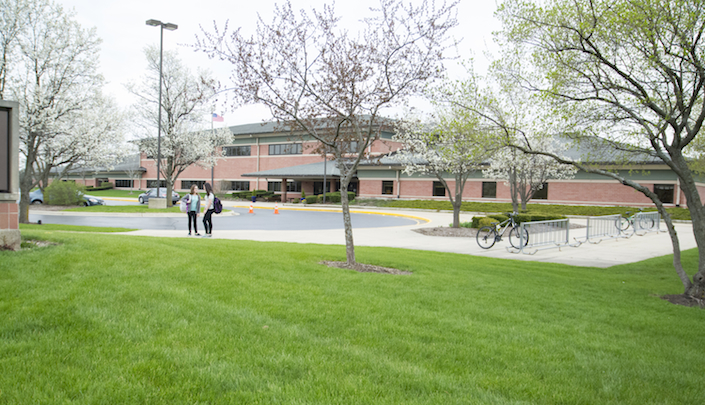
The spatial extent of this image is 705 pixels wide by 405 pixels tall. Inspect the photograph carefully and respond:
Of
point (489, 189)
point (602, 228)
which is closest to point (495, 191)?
point (489, 189)

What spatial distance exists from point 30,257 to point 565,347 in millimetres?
6742

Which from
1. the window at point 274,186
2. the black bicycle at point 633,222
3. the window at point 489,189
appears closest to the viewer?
the black bicycle at point 633,222

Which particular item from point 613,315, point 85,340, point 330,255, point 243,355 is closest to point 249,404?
point 243,355

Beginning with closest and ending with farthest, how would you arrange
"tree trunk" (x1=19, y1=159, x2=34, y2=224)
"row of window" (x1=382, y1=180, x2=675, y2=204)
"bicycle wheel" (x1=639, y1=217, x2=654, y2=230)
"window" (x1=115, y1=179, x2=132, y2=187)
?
1. "tree trunk" (x1=19, y1=159, x2=34, y2=224)
2. "bicycle wheel" (x1=639, y1=217, x2=654, y2=230)
3. "row of window" (x1=382, y1=180, x2=675, y2=204)
4. "window" (x1=115, y1=179, x2=132, y2=187)

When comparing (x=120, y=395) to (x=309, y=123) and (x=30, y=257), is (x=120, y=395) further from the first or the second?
(x=309, y=123)

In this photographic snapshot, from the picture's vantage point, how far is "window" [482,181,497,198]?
45219mm

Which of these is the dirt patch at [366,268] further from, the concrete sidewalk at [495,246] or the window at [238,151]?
the window at [238,151]

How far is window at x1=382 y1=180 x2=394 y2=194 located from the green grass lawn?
43431 mm

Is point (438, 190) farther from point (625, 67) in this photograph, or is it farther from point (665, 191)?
point (625, 67)

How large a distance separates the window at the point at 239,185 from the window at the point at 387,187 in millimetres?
22765

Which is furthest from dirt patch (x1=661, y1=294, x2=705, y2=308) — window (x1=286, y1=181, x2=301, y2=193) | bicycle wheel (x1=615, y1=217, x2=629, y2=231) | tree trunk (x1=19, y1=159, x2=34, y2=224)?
window (x1=286, y1=181, x2=301, y2=193)

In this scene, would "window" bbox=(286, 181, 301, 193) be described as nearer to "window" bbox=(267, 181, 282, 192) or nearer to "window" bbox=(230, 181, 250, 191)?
"window" bbox=(267, 181, 282, 192)

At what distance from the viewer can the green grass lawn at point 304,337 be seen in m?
3.42

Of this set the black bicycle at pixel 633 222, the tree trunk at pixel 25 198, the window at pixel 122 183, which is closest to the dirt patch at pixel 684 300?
the black bicycle at pixel 633 222
